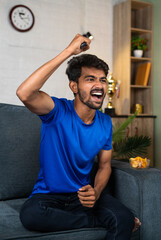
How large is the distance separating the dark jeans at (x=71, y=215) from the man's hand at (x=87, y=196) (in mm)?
44

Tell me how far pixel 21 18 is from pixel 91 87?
256 centimetres

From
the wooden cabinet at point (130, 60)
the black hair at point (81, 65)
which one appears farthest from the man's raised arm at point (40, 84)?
the wooden cabinet at point (130, 60)

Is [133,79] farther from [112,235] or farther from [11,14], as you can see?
[112,235]

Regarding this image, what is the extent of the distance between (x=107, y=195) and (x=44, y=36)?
2.82m

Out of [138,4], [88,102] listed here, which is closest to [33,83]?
[88,102]

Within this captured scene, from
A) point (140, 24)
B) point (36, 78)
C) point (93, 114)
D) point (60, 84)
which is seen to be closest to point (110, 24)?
point (140, 24)

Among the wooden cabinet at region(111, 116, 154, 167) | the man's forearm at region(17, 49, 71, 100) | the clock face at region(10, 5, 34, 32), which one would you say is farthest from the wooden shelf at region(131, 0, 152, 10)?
the man's forearm at region(17, 49, 71, 100)

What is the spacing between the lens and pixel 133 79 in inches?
181

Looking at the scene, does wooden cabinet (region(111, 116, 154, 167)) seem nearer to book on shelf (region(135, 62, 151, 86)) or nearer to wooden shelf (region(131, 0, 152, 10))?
book on shelf (region(135, 62, 151, 86))

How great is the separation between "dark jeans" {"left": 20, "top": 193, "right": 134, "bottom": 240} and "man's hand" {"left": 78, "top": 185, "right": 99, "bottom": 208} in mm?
44

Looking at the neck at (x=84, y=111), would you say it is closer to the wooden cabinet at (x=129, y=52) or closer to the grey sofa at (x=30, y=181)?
the grey sofa at (x=30, y=181)

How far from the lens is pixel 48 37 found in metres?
3.98

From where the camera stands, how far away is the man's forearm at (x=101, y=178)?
5.24ft

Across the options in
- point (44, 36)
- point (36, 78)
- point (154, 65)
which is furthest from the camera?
point (154, 65)
